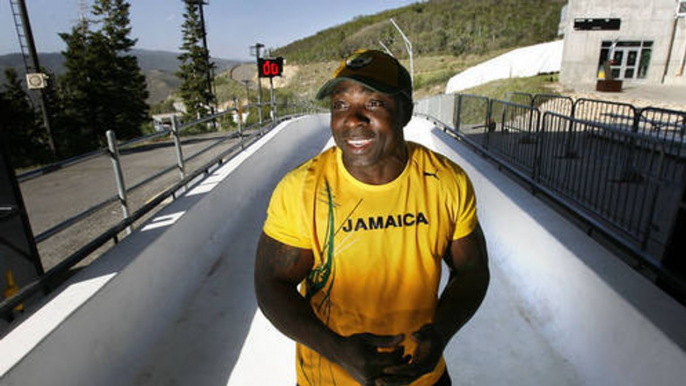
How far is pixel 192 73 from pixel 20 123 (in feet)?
79.9

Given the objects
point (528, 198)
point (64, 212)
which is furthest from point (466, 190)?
point (64, 212)

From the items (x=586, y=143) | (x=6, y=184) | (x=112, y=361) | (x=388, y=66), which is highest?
(x=388, y=66)

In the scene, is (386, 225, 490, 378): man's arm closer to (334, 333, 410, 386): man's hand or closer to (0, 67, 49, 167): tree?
(334, 333, 410, 386): man's hand

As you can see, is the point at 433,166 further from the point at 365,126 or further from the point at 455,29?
the point at 455,29

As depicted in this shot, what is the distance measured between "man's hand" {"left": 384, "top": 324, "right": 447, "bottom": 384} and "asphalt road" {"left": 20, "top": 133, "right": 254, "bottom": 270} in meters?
4.65

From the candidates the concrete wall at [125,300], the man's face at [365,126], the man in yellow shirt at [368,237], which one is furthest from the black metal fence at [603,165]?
the concrete wall at [125,300]

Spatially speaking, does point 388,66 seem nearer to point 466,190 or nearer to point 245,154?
point 466,190

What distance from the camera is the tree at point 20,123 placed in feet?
137

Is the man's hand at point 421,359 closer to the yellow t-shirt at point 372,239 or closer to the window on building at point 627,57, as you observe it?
the yellow t-shirt at point 372,239

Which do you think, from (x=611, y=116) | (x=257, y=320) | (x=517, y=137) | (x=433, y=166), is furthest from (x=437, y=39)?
(x=433, y=166)

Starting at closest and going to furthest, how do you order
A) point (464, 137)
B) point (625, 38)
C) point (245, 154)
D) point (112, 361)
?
point (112, 361) < point (245, 154) < point (464, 137) < point (625, 38)

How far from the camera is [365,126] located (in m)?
1.35

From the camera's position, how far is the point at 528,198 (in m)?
4.19

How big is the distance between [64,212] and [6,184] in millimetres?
8483
